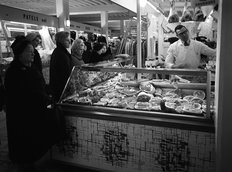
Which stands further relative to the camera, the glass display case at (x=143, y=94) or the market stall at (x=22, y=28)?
the market stall at (x=22, y=28)

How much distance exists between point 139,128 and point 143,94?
2.03 feet

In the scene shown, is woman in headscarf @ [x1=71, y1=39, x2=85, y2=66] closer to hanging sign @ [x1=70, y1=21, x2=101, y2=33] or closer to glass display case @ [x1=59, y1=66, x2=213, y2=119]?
glass display case @ [x1=59, y1=66, x2=213, y2=119]

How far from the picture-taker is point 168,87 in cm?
340

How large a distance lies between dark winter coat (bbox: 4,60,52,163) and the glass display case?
386 millimetres

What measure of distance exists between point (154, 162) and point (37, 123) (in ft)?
4.81

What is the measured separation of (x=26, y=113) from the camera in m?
2.61

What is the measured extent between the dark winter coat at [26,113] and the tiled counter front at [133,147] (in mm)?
343

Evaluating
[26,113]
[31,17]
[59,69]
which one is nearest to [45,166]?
[26,113]

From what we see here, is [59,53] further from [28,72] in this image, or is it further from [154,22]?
[154,22]

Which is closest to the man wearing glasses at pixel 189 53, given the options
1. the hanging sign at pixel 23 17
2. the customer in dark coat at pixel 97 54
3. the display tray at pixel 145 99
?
the display tray at pixel 145 99

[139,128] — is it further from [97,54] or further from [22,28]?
[22,28]

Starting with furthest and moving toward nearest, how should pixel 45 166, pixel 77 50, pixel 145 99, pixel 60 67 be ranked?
pixel 77 50 → pixel 60 67 → pixel 45 166 → pixel 145 99

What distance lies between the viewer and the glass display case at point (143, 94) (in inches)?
96.1

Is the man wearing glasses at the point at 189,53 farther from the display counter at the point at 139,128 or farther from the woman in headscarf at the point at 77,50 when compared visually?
the woman in headscarf at the point at 77,50
